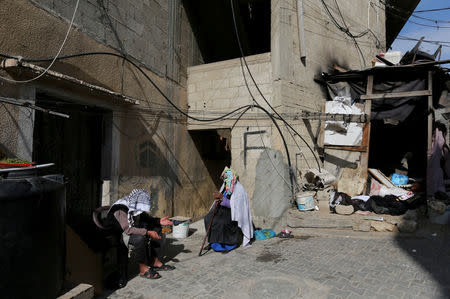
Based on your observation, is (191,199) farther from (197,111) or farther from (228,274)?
(228,274)

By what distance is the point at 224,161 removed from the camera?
36.5 ft

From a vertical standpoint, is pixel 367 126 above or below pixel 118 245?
above

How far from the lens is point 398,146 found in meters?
10.6

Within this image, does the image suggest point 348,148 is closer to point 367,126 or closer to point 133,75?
point 367,126

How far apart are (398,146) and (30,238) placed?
11.2m

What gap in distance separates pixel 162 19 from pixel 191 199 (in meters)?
5.19

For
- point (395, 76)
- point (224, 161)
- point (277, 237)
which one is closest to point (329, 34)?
point (395, 76)

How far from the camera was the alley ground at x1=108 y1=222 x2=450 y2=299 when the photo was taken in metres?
3.95

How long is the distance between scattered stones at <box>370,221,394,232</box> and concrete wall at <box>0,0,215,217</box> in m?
5.00

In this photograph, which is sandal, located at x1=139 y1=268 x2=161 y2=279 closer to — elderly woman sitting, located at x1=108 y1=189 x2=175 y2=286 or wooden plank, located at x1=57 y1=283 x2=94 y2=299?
elderly woman sitting, located at x1=108 y1=189 x2=175 y2=286

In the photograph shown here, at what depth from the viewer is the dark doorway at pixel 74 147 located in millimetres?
5185

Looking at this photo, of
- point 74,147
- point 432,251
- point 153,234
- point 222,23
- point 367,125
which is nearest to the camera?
point 153,234

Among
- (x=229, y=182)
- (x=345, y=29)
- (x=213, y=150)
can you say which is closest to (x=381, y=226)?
(x=229, y=182)

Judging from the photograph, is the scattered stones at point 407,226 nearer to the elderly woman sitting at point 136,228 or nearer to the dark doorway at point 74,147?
the elderly woman sitting at point 136,228
